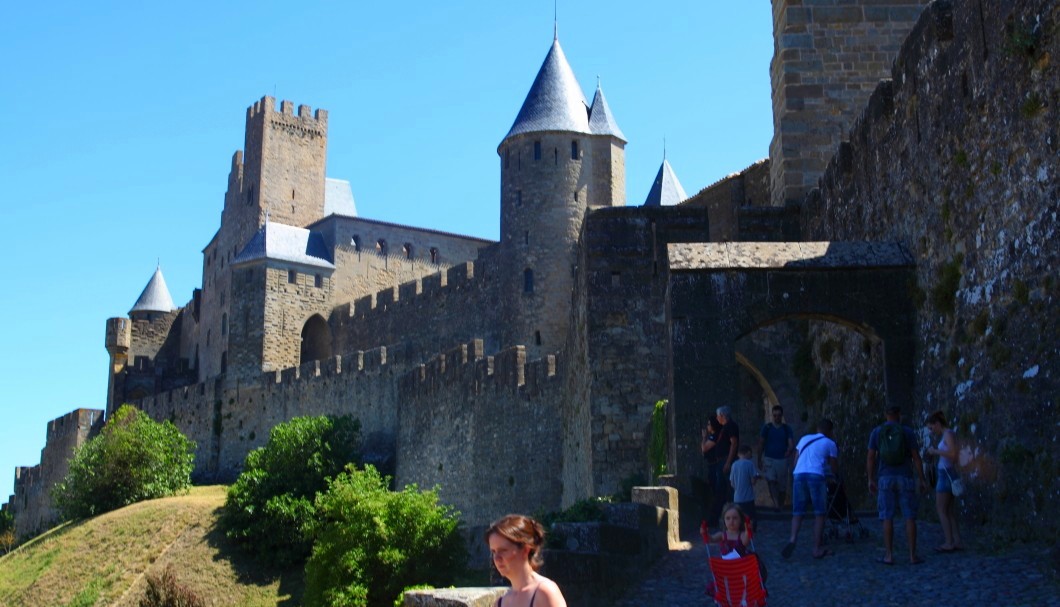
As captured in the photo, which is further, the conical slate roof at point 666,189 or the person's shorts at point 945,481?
the conical slate roof at point 666,189

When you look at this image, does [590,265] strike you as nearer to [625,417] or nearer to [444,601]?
[625,417]

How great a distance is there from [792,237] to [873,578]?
853 cm

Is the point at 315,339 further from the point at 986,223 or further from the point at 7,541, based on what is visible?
the point at 986,223

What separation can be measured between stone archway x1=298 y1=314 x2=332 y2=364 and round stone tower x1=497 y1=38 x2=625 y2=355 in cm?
1458

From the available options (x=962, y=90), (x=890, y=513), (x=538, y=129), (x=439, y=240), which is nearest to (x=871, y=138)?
(x=962, y=90)

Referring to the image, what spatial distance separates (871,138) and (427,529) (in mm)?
11013

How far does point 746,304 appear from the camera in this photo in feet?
45.7

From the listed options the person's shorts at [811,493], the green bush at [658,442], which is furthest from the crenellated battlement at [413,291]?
the person's shorts at [811,493]

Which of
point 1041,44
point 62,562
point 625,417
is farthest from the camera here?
point 62,562

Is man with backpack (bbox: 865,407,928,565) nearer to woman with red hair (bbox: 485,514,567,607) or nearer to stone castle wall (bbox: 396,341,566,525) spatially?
woman with red hair (bbox: 485,514,567,607)

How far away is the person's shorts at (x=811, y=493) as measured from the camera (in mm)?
11461

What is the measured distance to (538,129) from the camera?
4497cm

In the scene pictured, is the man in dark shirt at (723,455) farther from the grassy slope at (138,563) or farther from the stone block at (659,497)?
the grassy slope at (138,563)

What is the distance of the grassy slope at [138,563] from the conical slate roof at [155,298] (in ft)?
97.1
